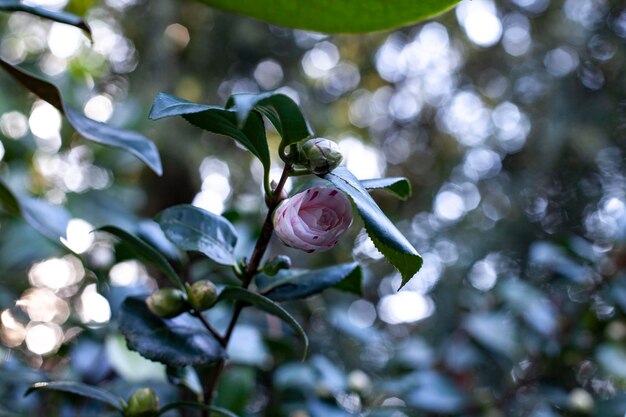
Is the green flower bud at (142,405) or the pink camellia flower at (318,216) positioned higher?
the pink camellia flower at (318,216)

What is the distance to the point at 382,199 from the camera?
2.27 m

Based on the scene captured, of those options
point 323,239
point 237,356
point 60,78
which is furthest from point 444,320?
point 323,239

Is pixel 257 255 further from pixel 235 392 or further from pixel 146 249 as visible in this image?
pixel 235 392

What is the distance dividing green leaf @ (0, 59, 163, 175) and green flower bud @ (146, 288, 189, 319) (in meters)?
0.12

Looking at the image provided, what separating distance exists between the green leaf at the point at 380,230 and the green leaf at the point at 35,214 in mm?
394

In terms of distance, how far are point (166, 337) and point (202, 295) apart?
0.05 m

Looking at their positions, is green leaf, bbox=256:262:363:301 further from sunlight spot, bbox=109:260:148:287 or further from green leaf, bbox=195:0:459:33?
sunlight spot, bbox=109:260:148:287

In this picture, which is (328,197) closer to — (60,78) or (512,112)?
(60,78)

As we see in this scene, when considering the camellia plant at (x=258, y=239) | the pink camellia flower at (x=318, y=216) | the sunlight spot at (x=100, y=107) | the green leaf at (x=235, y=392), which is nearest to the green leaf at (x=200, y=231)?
the camellia plant at (x=258, y=239)

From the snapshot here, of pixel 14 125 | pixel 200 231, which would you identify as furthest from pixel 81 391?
pixel 14 125

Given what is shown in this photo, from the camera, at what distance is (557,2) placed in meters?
2.13

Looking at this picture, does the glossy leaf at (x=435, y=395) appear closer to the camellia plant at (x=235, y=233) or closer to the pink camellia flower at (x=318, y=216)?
the camellia plant at (x=235, y=233)

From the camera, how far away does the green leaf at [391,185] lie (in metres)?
0.51

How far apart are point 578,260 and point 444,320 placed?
45 cm
